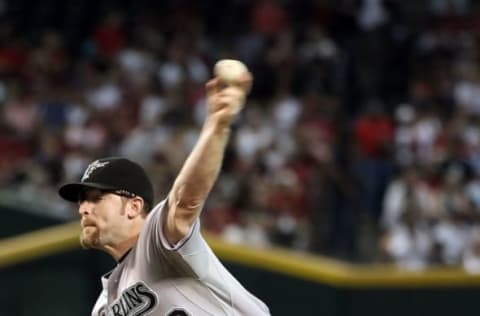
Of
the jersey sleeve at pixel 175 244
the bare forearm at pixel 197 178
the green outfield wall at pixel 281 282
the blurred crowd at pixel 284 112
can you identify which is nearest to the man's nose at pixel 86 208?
the jersey sleeve at pixel 175 244

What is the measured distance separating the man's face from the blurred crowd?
208 inches

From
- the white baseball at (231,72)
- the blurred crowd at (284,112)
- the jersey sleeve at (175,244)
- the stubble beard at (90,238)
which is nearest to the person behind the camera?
the white baseball at (231,72)

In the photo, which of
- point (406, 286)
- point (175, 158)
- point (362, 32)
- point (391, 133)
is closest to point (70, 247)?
point (406, 286)

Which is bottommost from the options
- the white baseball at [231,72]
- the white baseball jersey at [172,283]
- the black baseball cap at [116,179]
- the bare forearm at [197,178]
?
the white baseball jersey at [172,283]

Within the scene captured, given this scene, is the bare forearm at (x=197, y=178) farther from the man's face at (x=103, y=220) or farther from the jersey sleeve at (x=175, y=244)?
the man's face at (x=103, y=220)

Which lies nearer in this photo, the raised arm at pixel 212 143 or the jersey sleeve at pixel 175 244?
the raised arm at pixel 212 143

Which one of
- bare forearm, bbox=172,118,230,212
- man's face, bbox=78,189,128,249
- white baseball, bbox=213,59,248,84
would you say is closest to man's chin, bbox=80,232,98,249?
man's face, bbox=78,189,128,249

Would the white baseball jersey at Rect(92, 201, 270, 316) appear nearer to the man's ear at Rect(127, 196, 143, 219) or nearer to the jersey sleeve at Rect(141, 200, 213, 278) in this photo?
the jersey sleeve at Rect(141, 200, 213, 278)

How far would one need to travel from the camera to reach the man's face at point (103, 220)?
12.7 ft

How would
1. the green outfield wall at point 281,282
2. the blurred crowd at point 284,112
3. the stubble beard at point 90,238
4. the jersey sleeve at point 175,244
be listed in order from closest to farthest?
the jersey sleeve at point 175,244
the stubble beard at point 90,238
the green outfield wall at point 281,282
the blurred crowd at point 284,112

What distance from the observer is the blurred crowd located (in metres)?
10.0

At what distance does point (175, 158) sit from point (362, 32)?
3638 millimetres

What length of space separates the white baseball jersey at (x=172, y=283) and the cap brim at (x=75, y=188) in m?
0.22

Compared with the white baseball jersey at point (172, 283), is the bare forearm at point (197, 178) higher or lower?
higher
